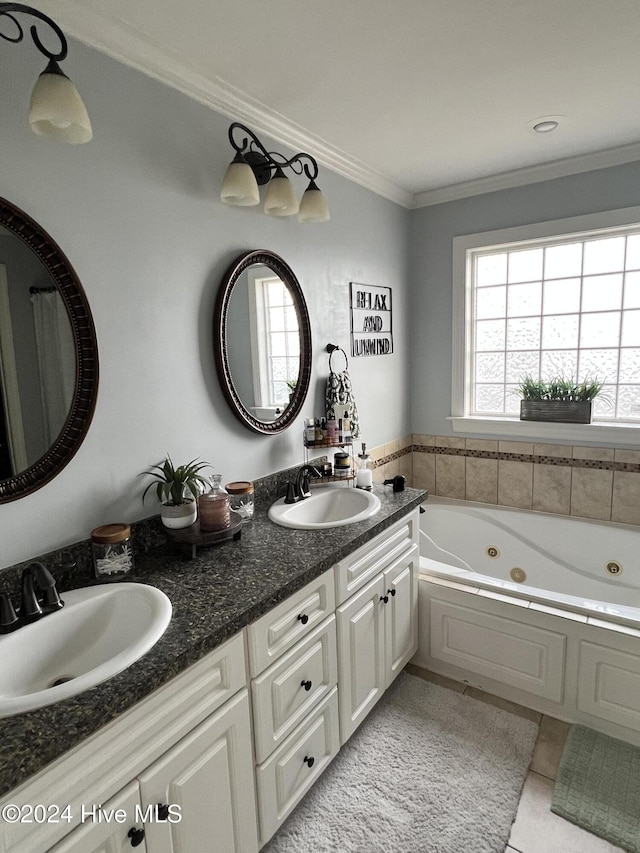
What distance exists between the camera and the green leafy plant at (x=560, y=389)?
284 centimetres

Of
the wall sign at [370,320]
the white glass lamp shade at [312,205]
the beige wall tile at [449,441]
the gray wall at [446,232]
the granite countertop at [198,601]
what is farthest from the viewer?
the beige wall tile at [449,441]

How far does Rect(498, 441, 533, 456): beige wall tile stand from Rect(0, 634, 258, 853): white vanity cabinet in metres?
2.33

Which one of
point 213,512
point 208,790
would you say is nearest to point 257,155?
point 213,512

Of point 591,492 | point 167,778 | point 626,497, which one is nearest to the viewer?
point 167,778

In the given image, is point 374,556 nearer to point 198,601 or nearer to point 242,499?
point 242,499

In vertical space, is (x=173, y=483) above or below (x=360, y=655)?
above

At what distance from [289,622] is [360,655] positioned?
0.56 meters

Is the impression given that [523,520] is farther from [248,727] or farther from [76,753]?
[76,753]

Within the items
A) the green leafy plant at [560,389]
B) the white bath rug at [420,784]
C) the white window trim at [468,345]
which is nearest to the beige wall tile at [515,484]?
the white window trim at [468,345]

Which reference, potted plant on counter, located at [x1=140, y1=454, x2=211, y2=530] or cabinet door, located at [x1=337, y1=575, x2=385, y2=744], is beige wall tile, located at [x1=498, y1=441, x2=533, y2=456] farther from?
potted plant on counter, located at [x1=140, y1=454, x2=211, y2=530]

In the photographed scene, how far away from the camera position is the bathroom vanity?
91 centimetres

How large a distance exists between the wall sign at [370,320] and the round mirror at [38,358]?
5.24 feet

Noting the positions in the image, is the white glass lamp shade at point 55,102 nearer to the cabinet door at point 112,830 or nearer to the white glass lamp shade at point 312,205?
the white glass lamp shade at point 312,205

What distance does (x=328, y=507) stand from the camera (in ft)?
7.48
